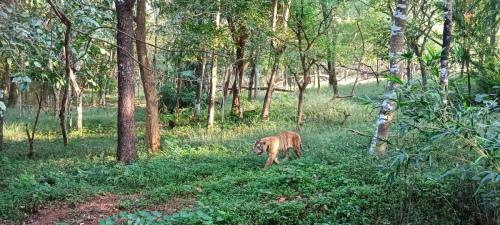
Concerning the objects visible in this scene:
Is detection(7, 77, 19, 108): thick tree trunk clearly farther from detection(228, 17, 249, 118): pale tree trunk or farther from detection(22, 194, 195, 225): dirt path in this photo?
detection(22, 194, 195, 225): dirt path

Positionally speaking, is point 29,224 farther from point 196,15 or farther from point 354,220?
point 196,15

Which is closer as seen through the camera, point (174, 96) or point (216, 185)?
point (216, 185)

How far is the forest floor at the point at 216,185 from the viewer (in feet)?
19.0

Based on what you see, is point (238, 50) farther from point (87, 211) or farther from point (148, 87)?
point (87, 211)

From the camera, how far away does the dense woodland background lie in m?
4.83

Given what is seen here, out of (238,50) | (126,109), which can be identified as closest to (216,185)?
(126,109)

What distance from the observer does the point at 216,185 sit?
858cm

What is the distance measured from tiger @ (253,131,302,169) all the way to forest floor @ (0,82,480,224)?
1.23ft

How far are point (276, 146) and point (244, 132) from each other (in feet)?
18.0

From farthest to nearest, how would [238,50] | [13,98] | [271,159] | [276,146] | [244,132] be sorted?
[13,98], [238,50], [244,132], [276,146], [271,159]

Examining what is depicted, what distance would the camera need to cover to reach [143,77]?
512 inches

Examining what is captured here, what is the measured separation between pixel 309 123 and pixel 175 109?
636 cm

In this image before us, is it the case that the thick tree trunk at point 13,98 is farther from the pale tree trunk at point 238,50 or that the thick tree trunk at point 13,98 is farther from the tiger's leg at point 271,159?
the tiger's leg at point 271,159

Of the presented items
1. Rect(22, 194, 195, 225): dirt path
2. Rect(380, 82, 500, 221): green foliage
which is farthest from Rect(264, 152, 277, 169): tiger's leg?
Rect(380, 82, 500, 221): green foliage
